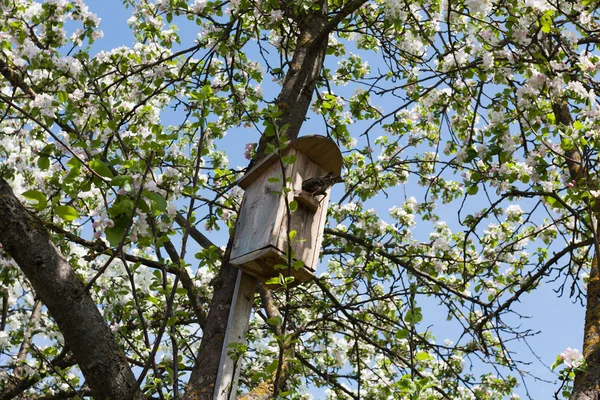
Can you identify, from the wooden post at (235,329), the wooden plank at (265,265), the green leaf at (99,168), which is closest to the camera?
the green leaf at (99,168)

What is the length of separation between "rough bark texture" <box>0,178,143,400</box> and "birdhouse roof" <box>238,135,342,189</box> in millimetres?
1114

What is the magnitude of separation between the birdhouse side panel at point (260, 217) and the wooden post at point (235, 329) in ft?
0.48

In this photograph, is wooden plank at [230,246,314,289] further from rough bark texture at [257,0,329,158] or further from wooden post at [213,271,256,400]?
rough bark texture at [257,0,329,158]

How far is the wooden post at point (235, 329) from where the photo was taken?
2.54m

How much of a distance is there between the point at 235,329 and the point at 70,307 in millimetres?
768

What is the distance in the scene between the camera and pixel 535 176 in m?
3.79

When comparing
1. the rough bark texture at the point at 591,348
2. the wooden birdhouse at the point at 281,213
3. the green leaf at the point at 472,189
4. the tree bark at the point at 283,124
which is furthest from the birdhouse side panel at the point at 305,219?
the rough bark texture at the point at 591,348

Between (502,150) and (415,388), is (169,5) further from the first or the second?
(415,388)

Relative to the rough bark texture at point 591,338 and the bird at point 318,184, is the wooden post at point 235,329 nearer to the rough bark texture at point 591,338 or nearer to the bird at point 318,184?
the bird at point 318,184

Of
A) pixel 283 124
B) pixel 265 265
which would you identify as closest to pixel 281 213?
Result: pixel 265 265

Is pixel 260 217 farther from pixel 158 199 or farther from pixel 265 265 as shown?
pixel 158 199

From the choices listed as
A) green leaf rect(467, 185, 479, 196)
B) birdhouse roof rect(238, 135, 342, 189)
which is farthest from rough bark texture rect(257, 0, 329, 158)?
green leaf rect(467, 185, 479, 196)

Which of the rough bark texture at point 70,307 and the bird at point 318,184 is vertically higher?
the bird at point 318,184

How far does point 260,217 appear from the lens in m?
2.95
